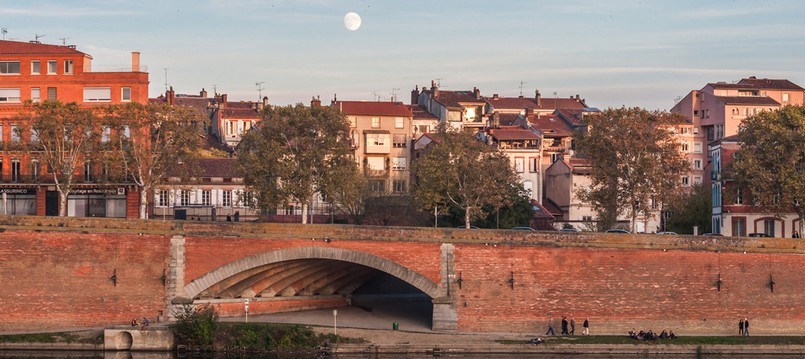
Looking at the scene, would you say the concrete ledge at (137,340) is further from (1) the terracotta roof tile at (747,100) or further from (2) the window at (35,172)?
(1) the terracotta roof tile at (747,100)

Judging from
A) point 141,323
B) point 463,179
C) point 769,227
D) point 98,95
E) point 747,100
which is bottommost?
point 141,323

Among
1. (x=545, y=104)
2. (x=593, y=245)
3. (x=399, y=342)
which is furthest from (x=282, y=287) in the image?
(x=545, y=104)

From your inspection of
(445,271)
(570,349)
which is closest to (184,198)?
(445,271)

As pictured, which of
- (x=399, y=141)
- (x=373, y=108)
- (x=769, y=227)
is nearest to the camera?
(x=769, y=227)

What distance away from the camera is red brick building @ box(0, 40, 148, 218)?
9912 centimetres

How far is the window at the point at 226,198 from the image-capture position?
374 ft

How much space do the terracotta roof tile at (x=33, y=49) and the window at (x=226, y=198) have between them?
19.1m

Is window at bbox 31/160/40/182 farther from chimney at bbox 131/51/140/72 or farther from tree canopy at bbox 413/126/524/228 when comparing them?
tree canopy at bbox 413/126/524/228

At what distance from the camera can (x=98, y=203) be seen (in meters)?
100

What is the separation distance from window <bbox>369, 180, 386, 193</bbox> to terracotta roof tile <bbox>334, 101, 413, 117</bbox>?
7.59 metres

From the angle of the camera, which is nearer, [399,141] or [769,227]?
[769,227]

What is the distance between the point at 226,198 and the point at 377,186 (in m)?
16.5

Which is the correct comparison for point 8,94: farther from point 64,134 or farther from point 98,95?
point 64,134

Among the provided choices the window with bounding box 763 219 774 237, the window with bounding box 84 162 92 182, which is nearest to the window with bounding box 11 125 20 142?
the window with bounding box 84 162 92 182
